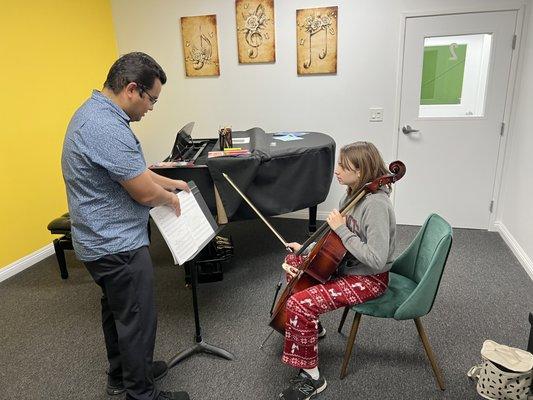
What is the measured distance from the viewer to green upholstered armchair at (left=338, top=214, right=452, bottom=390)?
1.57m

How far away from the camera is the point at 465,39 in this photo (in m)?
3.21

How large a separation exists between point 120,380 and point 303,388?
2.81 feet

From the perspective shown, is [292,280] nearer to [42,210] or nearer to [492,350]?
[492,350]

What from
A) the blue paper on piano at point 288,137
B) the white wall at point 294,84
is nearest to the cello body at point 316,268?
the blue paper on piano at point 288,137

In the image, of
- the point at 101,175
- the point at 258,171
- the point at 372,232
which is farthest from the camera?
the point at 258,171

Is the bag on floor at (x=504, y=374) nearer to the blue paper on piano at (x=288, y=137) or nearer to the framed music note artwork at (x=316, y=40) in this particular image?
the blue paper on piano at (x=288, y=137)

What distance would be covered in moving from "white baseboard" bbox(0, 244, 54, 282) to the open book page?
6.76 ft

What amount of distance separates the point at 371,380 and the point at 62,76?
3.32 metres

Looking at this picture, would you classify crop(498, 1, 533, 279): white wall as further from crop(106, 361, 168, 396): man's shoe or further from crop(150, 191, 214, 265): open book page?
crop(106, 361, 168, 396): man's shoe

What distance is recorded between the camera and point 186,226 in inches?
67.7

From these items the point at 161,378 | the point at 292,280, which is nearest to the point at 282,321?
the point at 292,280

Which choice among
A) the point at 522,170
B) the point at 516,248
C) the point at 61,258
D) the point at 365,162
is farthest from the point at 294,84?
the point at 61,258

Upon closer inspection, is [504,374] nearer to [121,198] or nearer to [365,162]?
[365,162]

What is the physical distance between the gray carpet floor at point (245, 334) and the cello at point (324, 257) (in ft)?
1.32
